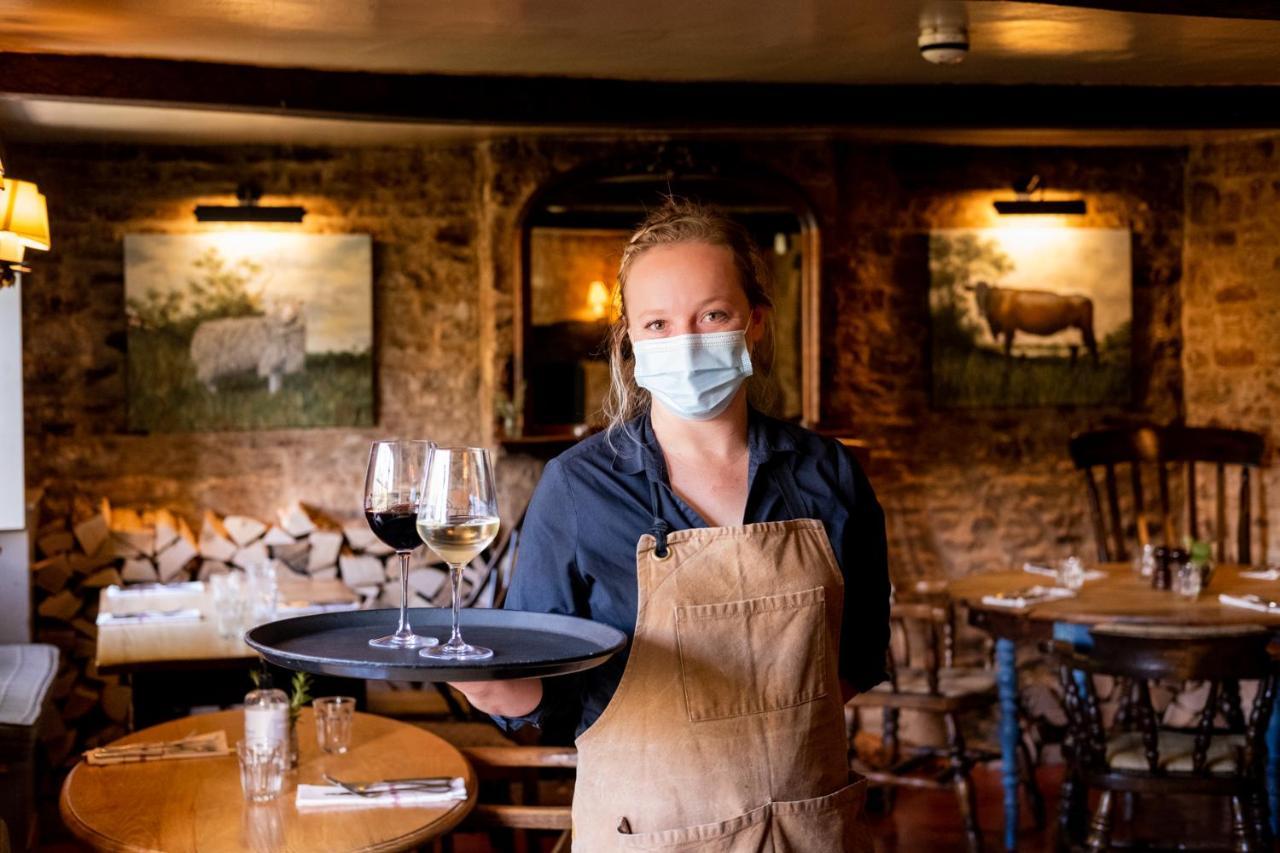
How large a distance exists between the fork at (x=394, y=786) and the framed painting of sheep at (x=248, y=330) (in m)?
3.58

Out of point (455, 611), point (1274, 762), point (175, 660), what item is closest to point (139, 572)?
point (175, 660)

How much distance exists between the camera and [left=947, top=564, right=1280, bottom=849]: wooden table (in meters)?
4.44

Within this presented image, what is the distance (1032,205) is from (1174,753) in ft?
10.3

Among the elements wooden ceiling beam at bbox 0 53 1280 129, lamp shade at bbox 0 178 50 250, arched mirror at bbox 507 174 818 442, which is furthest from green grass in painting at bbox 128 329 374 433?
lamp shade at bbox 0 178 50 250

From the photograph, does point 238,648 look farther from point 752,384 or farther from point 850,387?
point 850,387

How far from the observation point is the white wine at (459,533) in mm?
1762

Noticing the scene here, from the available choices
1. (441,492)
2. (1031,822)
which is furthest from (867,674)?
(1031,822)

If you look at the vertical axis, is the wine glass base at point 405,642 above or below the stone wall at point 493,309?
below

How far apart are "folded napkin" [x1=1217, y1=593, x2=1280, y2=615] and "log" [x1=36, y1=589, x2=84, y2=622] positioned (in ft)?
14.4

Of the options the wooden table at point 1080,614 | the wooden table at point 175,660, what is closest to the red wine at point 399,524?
the wooden table at point 175,660

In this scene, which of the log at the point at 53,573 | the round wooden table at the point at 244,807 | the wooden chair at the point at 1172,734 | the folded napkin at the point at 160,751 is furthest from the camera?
the log at the point at 53,573

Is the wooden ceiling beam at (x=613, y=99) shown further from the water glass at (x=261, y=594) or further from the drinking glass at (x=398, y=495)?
the drinking glass at (x=398, y=495)

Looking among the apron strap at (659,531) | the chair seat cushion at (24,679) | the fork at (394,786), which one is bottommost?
the chair seat cushion at (24,679)

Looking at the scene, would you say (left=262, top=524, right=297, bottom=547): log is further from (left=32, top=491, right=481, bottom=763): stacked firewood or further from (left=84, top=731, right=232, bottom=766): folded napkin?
(left=84, top=731, right=232, bottom=766): folded napkin
